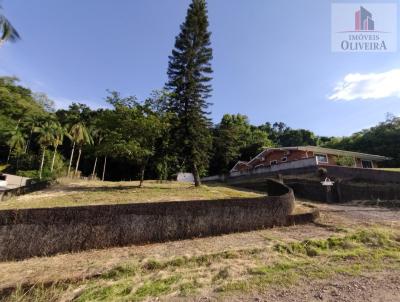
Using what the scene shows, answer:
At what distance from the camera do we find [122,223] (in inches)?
346

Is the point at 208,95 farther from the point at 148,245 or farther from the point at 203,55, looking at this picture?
the point at 148,245

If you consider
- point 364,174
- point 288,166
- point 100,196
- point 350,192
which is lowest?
point 100,196

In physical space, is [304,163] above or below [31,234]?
above

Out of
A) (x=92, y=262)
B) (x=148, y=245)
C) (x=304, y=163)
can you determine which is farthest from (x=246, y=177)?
(x=92, y=262)

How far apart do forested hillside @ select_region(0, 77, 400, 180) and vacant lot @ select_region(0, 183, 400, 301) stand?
13.4 meters

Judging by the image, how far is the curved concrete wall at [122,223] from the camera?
7.77m

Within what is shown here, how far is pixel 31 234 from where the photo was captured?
7840 mm

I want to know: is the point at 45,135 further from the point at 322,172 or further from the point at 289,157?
the point at 322,172

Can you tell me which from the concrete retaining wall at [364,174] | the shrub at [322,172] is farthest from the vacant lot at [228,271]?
the shrub at [322,172]

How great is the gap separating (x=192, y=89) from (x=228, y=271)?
779 inches

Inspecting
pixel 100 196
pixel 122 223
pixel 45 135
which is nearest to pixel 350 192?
pixel 122 223

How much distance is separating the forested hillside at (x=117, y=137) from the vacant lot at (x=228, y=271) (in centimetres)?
1344

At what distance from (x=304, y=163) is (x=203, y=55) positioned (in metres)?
14.3

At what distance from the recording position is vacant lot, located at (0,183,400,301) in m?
5.43
